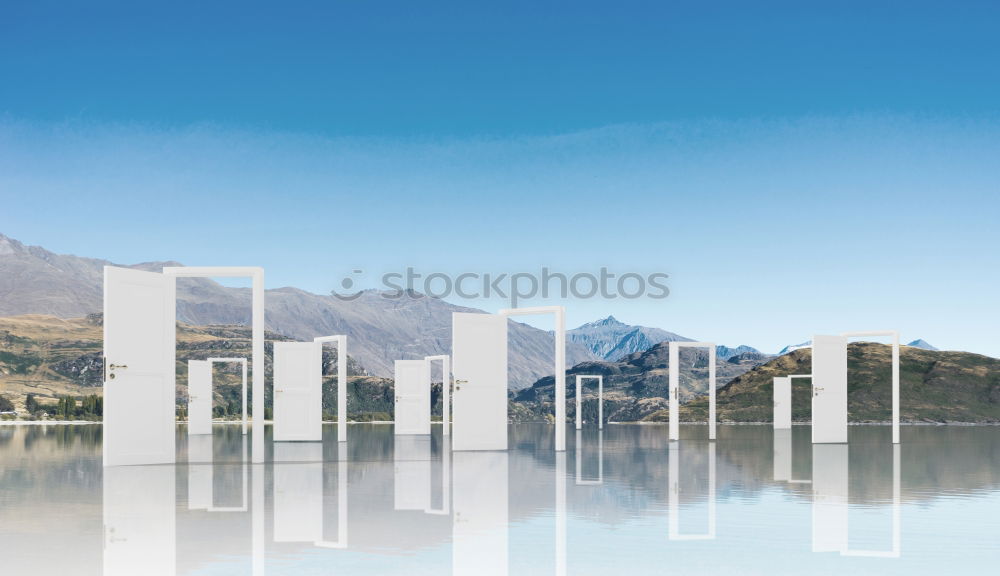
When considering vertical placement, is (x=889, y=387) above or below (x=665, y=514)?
below

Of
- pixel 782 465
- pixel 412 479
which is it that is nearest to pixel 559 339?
pixel 782 465

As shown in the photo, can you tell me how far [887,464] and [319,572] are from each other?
1739cm

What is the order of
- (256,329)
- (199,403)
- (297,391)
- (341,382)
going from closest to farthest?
(256,329), (341,382), (297,391), (199,403)

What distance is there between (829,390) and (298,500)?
25.7m

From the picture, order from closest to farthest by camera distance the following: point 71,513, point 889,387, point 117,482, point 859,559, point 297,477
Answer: point 859,559
point 71,513
point 117,482
point 297,477
point 889,387

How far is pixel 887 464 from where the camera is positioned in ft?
70.2

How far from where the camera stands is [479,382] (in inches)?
1078

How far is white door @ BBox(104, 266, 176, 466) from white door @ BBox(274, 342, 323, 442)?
12733 mm

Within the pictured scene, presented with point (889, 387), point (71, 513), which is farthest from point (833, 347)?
point (889, 387)

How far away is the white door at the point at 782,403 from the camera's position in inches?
1959

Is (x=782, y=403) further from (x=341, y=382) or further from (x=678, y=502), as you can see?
(x=678, y=502)

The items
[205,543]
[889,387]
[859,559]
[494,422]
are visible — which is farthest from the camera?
[889,387]

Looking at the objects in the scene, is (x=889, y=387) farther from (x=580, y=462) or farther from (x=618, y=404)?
(x=580, y=462)

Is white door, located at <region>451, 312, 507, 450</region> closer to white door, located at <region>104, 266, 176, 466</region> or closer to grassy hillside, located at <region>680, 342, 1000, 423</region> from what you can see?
white door, located at <region>104, 266, 176, 466</region>
